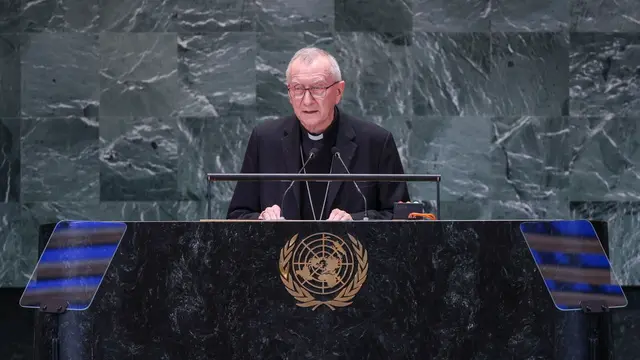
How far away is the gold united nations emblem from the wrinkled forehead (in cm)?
150

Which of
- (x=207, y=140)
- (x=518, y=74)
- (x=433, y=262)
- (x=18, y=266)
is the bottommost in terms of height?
(x=18, y=266)

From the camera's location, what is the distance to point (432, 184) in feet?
21.7

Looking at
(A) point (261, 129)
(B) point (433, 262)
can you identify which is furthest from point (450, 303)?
(A) point (261, 129)

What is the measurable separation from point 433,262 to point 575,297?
1.63 feet

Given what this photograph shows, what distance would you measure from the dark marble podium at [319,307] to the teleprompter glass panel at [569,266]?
0.11 ft

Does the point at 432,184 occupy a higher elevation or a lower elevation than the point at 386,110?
lower

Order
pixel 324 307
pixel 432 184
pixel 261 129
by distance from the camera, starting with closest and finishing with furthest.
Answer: pixel 324 307
pixel 261 129
pixel 432 184

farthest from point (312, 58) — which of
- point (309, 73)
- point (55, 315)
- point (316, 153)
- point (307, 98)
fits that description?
point (55, 315)

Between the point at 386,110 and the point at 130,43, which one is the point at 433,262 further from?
the point at 130,43

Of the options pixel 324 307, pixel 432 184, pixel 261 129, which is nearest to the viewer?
pixel 324 307

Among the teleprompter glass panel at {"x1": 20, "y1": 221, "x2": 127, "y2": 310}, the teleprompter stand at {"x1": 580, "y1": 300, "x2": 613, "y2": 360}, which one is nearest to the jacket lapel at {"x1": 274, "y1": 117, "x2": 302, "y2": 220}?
the teleprompter glass panel at {"x1": 20, "y1": 221, "x2": 127, "y2": 310}

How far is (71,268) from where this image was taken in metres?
3.20

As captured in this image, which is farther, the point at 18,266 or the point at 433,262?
the point at 18,266

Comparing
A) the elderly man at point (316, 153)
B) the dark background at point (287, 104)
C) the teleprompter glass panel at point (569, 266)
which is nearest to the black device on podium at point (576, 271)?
the teleprompter glass panel at point (569, 266)
